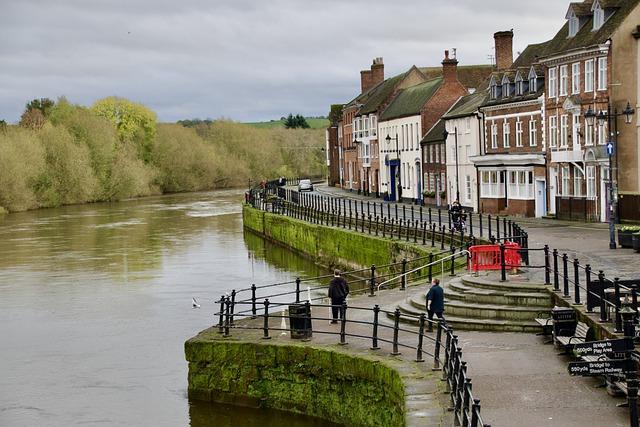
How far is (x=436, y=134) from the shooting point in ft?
222

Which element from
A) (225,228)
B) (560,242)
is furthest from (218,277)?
(225,228)

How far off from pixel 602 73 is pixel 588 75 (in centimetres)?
114

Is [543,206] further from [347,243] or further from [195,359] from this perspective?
[195,359]

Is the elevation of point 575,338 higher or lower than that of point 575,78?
lower

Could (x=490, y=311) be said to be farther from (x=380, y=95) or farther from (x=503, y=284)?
(x=380, y=95)

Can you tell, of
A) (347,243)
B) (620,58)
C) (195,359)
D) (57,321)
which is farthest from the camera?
(347,243)

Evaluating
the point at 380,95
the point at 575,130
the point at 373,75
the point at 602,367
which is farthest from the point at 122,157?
the point at 602,367

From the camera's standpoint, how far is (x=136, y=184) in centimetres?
12412

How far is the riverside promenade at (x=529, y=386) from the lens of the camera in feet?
49.5

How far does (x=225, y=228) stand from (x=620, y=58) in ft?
124

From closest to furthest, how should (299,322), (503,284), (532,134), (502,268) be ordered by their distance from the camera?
(299,322) < (503,284) < (502,268) < (532,134)

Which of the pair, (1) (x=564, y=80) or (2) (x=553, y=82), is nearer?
(1) (x=564, y=80)

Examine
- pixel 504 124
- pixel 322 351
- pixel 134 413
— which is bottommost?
pixel 134 413

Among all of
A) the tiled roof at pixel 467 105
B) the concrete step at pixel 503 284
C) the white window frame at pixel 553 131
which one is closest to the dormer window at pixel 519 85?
the white window frame at pixel 553 131
